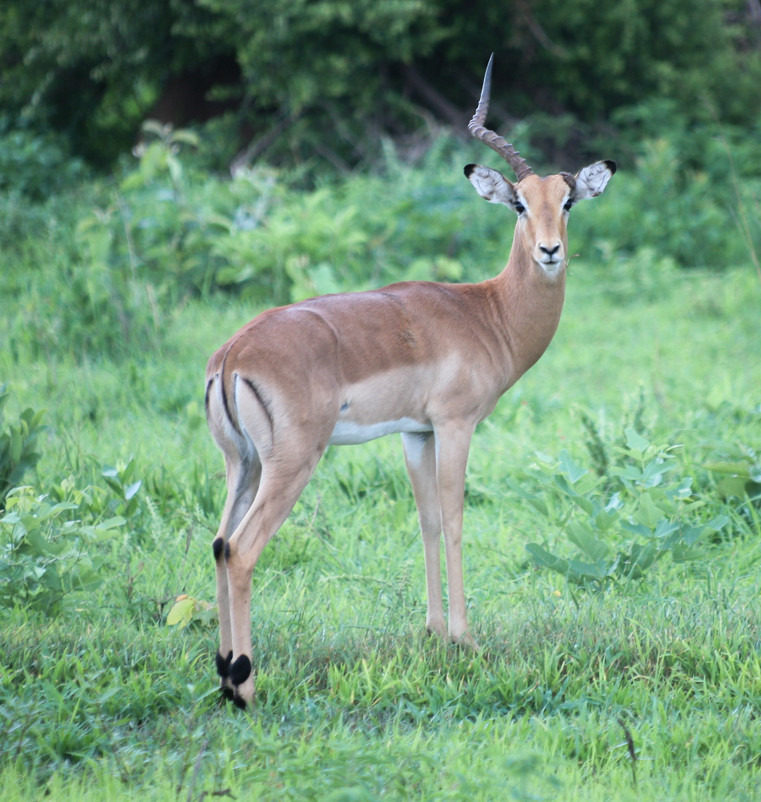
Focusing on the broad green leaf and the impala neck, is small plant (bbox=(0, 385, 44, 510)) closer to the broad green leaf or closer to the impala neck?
the broad green leaf

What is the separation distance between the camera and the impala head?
132 inches

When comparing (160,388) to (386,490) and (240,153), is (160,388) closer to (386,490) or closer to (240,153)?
(386,490)

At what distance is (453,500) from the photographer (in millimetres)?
3404

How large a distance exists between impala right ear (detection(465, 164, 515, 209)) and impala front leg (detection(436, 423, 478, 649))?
859 mm

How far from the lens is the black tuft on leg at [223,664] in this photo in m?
2.99

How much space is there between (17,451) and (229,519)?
113 centimetres

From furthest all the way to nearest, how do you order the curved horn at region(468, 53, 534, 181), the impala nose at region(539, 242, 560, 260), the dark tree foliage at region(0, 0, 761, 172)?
the dark tree foliage at region(0, 0, 761, 172) → the curved horn at region(468, 53, 534, 181) → the impala nose at region(539, 242, 560, 260)

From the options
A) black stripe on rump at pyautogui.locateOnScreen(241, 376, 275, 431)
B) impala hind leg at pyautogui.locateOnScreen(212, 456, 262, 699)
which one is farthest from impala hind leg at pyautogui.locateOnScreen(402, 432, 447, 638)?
black stripe on rump at pyautogui.locateOnScreen(241, 376, 275, 431)

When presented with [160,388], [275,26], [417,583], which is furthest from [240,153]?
[417,583]

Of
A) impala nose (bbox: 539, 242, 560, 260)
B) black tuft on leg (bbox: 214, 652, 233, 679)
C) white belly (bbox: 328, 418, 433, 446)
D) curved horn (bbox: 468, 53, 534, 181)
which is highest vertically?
curved horn (bbox: 468, 53, 534, 181)

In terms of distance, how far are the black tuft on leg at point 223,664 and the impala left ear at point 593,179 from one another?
199 cm

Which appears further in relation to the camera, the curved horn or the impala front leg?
the curved horn

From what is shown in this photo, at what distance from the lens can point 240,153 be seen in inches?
447

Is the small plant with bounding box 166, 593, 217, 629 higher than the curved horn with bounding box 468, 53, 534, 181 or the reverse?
the reverse
